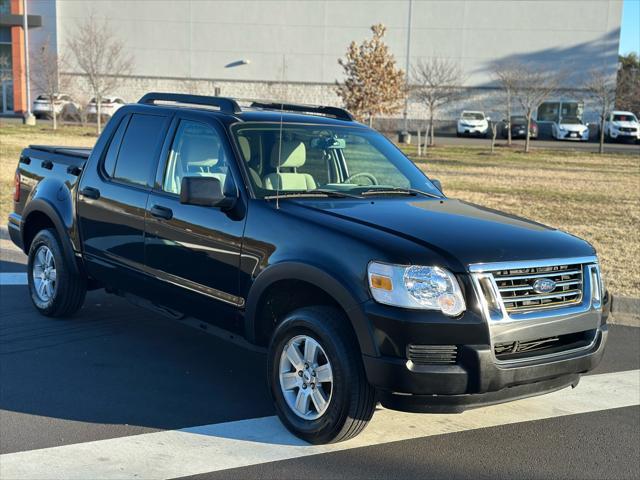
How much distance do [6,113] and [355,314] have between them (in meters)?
52.9

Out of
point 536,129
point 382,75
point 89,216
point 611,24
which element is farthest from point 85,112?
point 89,216

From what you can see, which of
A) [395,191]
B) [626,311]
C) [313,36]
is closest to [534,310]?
[395,191]

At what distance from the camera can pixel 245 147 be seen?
488 cm

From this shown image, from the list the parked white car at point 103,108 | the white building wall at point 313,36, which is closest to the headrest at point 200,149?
the parked white car at point 103,108

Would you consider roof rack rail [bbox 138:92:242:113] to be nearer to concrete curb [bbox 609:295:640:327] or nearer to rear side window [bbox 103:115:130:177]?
rear side window [bbox 103:115:130:177]

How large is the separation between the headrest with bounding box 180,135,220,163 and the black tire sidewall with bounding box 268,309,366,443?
1.37 metres

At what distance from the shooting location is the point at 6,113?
51.3 meters

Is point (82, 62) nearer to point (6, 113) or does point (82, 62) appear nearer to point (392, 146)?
point (6, 113)

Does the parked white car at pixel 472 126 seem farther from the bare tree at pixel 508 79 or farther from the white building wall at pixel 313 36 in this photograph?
the white building wall at pixel 313 36

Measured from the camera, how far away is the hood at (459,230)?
390cm

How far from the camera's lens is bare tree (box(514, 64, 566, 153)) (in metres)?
36.2

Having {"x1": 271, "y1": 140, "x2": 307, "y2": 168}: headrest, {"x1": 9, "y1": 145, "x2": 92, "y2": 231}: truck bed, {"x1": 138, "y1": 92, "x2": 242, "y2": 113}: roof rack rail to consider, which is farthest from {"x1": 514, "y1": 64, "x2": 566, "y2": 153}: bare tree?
{"x1": 271, "y1": 140, "x2": 307, "y2": 168}: headrest

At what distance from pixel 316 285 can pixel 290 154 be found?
1273 millimetres

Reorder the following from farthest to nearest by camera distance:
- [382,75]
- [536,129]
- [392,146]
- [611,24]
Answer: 1. [611,24]
2. [536,129]
3. [382,75]
4. [392,146]
